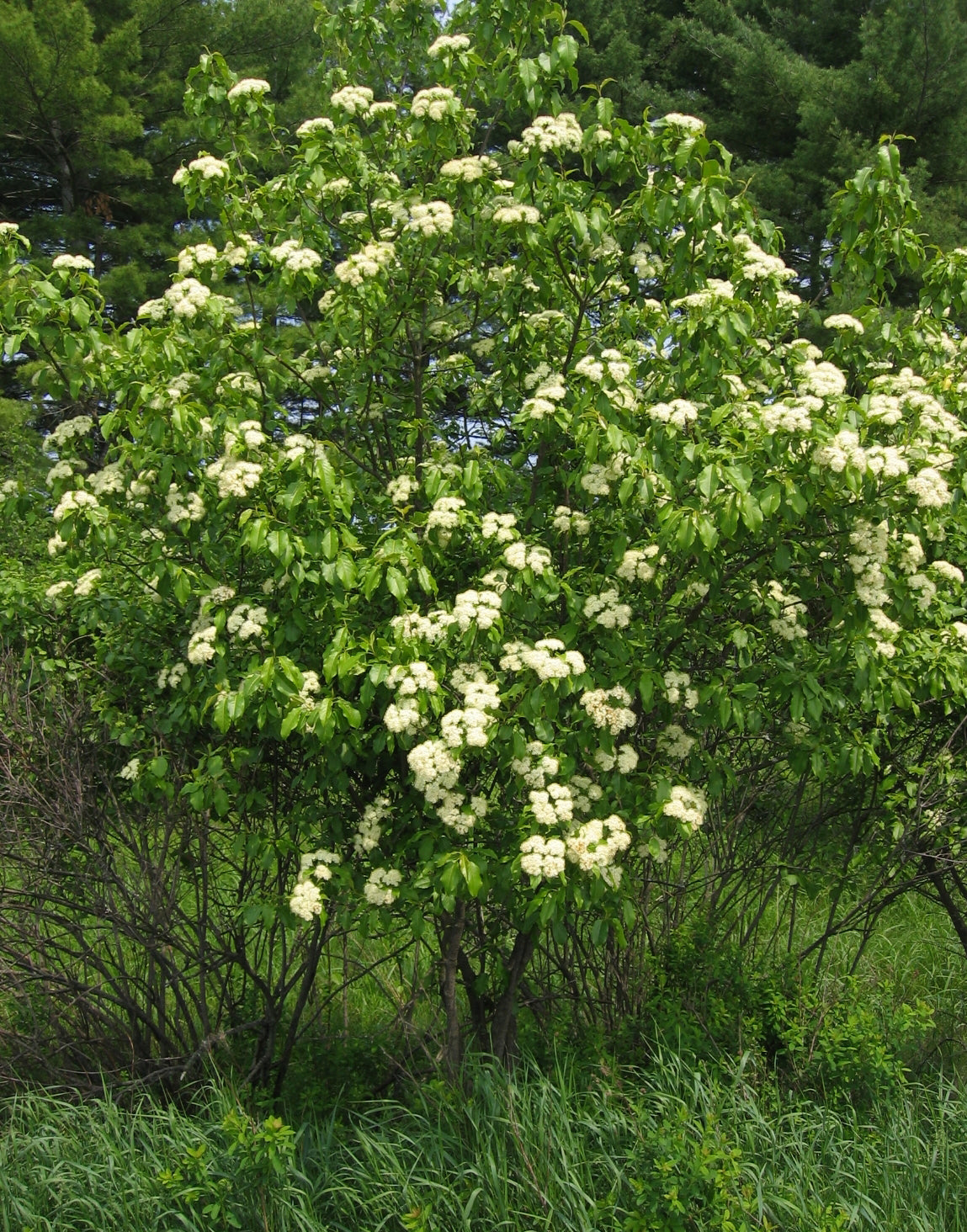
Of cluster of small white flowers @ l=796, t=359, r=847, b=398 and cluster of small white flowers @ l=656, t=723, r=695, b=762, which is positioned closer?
cluster of small white flowers @ l=796, t=359, r=847, b=398

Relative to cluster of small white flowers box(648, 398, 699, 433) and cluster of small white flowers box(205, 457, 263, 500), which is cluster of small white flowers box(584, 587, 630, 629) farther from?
cluster of small white flowers box(205, 457, 263, 500)

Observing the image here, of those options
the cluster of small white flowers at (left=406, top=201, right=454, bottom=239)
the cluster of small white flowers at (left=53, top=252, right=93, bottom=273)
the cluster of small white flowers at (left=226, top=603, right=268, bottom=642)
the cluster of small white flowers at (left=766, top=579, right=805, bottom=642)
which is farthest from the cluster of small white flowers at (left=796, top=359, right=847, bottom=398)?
the cluster of small white flowers at (left=53, top=252, right=93, bottom=273)

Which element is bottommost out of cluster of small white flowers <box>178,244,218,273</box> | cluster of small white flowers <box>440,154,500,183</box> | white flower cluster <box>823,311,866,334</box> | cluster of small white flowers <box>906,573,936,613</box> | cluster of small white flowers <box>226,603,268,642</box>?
cluster of small white flowers <box>226,603,268,642</box>

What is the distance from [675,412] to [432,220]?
0.99m

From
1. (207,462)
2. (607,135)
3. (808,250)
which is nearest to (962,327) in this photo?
(808,250)

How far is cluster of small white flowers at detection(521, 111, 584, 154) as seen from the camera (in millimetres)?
3426

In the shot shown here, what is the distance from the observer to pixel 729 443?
10.6ft

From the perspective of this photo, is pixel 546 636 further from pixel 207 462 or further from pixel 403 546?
pixel 207 462

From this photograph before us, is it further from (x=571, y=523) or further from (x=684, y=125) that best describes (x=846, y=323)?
(x=571, y=523)

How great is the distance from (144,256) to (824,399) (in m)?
11.8

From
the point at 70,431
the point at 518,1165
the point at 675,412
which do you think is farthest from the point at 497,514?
the point at 518,1165

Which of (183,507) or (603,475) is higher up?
(603,475)

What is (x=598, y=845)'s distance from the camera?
3.03 meters

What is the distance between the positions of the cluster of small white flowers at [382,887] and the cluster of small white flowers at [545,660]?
711 mm
